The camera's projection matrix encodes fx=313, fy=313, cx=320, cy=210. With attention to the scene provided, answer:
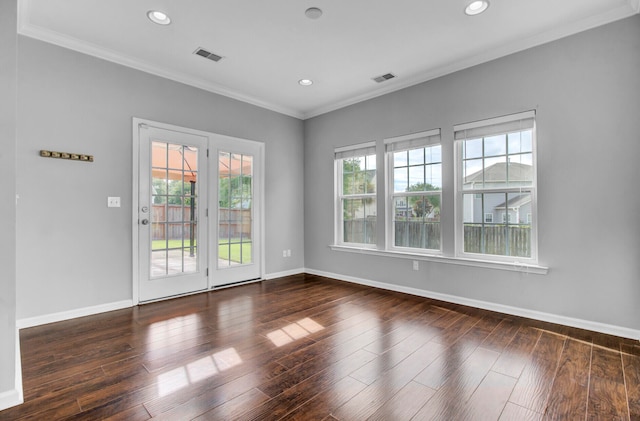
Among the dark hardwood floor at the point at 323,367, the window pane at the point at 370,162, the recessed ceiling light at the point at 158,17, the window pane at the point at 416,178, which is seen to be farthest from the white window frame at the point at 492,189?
the recessed ceiling light at the point at 158,17

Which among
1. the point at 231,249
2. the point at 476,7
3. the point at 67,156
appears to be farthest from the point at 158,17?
the point at 231,249

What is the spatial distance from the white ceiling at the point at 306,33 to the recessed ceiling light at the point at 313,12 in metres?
0.06

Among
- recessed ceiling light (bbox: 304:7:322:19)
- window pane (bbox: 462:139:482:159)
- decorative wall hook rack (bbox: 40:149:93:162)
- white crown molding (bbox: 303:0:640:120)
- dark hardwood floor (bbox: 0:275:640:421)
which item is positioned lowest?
dark hardwood floor (bbox: 0:275:640:421)

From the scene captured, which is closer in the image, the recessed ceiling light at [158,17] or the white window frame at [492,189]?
the recessed ceiling light at [158,17]

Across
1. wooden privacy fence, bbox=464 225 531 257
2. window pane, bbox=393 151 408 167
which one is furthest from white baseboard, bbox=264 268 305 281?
wooden privacy fence, bbox=464 225 531 257

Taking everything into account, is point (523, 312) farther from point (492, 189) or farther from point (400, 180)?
point (400, 180)

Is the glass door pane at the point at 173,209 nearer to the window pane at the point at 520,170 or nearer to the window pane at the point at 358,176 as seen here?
the window pane at the point at 358,176

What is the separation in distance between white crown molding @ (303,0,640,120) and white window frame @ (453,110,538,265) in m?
0.68

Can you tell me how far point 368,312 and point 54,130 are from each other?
3.71m

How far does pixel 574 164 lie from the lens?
116 inches

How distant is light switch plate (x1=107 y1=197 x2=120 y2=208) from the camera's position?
345cm

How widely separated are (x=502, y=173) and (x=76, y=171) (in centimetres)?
454

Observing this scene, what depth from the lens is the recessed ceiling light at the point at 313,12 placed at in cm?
272

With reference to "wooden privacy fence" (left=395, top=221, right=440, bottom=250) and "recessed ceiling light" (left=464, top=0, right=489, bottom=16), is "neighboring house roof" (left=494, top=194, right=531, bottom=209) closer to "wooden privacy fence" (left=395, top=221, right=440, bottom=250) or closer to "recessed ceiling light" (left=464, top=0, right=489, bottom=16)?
"wooden privacy fence" (left=395, top=221, right=440, bottom=250)
